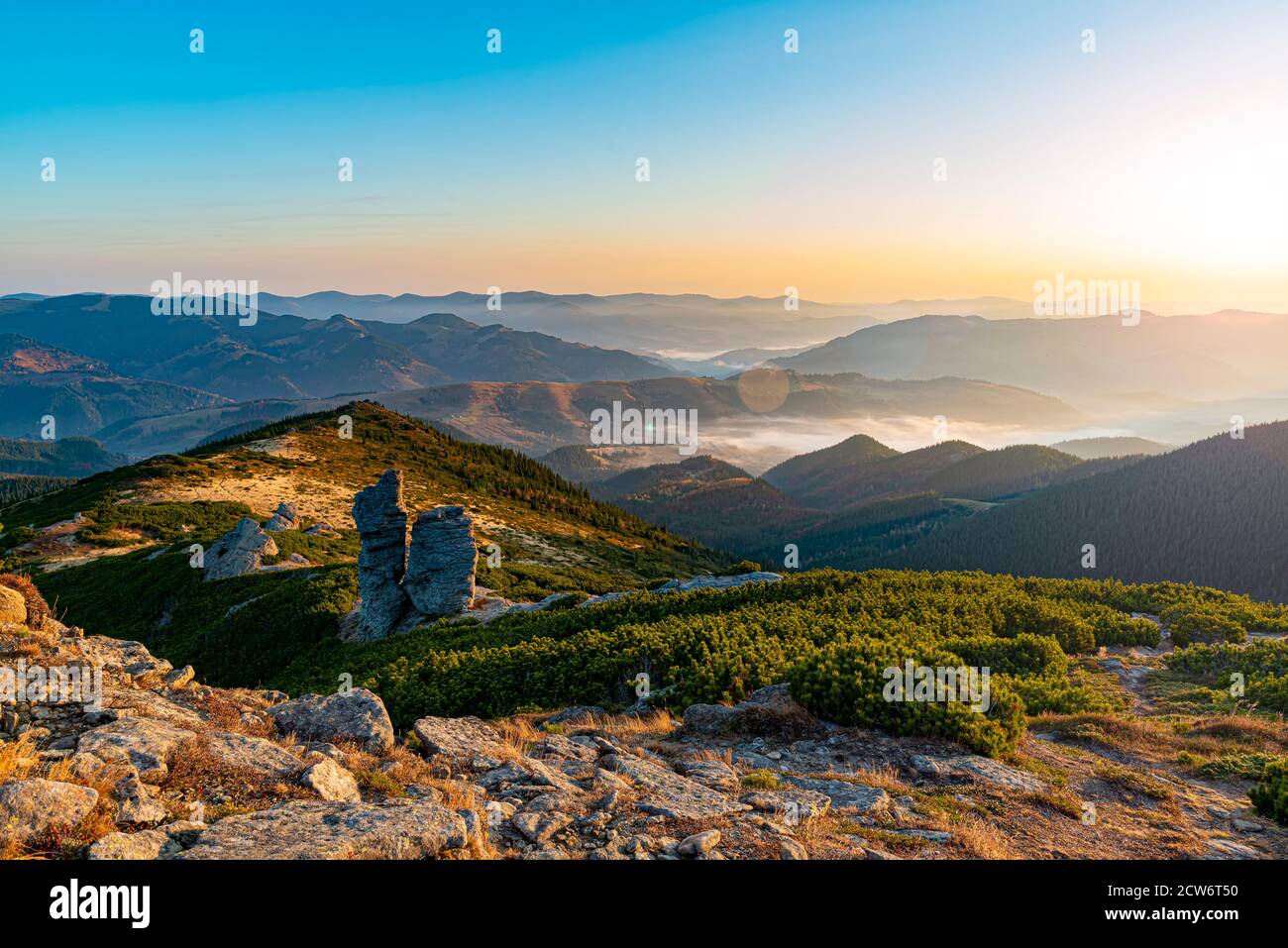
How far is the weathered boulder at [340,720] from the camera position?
10648 mm

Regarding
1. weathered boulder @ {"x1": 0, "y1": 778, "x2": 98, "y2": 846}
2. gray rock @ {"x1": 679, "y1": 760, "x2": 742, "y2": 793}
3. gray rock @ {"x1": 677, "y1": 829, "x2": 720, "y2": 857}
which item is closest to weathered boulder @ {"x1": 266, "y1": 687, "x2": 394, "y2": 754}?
weathered boulder @ {"x1": 0, "y1": 778, "x2": 98, "y2": 846}

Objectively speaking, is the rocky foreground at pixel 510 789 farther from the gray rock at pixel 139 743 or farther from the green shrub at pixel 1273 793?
the green shrub at pixel 1273 793

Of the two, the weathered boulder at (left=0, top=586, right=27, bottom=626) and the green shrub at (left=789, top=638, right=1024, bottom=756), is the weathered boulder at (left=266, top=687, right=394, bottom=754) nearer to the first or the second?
the weathered boulder at (left=0, top=586, right=27, bottom=626)

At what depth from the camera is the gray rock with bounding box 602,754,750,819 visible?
8.80 metres

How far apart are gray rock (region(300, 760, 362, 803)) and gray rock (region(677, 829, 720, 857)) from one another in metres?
3.88

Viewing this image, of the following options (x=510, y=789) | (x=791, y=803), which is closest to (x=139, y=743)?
(x=510, y=789)

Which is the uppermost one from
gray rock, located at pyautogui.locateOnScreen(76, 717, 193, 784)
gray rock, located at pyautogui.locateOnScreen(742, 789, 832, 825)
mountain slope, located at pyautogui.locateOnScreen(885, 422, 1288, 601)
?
gray rock, located at pyautogui.locateOnScreen(76, 717, 193, 784)

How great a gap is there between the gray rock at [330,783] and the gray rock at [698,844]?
388 centimetres

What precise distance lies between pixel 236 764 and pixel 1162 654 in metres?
25.8

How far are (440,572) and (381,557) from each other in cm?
302

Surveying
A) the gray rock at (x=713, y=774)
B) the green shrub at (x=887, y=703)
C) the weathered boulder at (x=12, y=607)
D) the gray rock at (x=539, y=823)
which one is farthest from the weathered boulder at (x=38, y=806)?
the green shrub at (x=887, y=703)

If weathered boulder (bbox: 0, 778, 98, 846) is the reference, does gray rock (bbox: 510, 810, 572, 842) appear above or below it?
below
